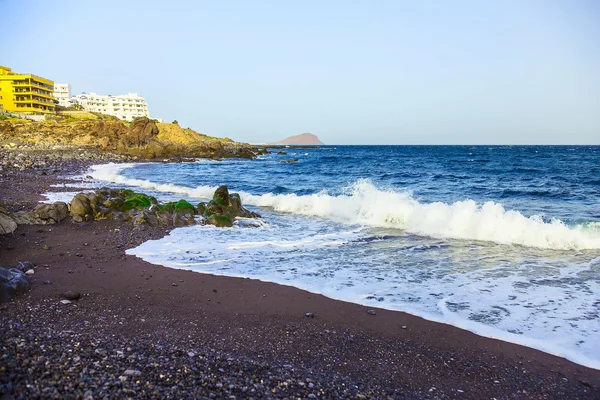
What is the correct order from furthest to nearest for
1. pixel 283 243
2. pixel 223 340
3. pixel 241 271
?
pixel 283 243
pixel 241 271
pixel 223 340

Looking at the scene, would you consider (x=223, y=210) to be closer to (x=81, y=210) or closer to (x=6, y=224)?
(x=81, y=210)

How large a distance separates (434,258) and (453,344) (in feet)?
13.8

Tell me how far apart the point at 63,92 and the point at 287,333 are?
128 metres

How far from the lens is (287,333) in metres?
5.04

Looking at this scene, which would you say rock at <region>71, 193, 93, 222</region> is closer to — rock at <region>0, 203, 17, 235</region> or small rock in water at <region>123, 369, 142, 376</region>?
rock at <region>0, 203, 17, 235</region>

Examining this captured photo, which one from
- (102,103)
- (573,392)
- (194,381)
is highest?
(102,103)

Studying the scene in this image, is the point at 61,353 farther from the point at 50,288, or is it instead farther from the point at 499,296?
the point at 499,296

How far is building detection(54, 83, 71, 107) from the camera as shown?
108 metres

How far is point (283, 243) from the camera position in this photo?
10133mm

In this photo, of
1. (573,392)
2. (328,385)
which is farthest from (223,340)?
(573,392)

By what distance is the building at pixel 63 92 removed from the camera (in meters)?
108

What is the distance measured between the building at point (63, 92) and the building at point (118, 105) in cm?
263

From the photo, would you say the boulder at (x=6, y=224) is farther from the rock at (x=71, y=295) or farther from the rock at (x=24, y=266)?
the rock at (x=71, y=295)

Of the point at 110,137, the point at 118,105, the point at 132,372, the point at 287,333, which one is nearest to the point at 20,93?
the point at 110,137
